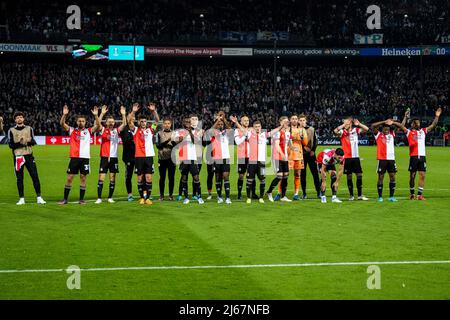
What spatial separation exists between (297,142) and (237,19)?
50463 mm

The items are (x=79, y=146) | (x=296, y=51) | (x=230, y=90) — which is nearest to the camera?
(x=79, y=146)

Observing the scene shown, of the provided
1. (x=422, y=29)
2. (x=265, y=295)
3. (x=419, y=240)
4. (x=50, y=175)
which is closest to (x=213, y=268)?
(x=265, y=295)

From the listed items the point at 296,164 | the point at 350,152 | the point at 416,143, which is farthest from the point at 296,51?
the point at 296,164

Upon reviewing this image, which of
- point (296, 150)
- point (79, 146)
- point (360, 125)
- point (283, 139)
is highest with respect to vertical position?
point (360, 125)

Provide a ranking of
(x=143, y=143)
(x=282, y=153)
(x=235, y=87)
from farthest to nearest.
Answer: (x=235, y=87) → (x=282, y=153) → (x=143, y=143)

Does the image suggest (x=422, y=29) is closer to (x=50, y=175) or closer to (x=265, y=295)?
(x=50, y=175)

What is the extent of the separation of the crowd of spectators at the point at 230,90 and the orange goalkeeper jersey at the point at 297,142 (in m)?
39.0

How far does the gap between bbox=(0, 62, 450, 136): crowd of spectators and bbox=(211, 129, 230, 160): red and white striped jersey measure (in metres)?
Answer: 39.0

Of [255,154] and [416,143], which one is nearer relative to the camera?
[255,154]

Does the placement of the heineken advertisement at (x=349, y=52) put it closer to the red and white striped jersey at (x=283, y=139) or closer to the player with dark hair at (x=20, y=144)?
the red and white striped jersey at (x=283, y=139)

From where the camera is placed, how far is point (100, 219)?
15297mm

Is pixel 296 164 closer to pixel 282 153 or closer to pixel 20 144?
pixel 282 153

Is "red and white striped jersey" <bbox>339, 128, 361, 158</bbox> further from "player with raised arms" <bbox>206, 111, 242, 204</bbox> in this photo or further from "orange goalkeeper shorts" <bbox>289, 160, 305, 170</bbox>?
"player with raised arms" <bbox>206, 111, 242, 204</bbox>

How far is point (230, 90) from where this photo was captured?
63906mm
